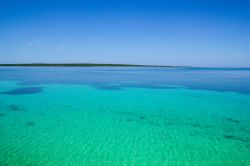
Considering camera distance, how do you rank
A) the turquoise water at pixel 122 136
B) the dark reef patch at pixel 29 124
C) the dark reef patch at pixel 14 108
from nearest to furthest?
1. the turquoise water at pixel 122 136
2. the dark reef patch at pixel 29 124
3. the dark reef patch at pixel 14 108

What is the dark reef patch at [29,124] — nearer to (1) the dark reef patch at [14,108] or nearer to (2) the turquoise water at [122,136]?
(2) the turquoise water at [122,136]

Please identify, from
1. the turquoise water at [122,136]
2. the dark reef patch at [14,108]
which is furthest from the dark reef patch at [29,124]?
the dark reef patch at [14,108]

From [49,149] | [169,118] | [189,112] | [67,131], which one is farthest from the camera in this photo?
[189,112]

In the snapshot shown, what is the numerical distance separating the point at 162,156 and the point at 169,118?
11.9 feet

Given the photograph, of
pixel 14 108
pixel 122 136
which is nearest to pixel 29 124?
pixel 14 108

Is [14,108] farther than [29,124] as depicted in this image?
Yes

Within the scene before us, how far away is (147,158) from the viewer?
5.14 meters

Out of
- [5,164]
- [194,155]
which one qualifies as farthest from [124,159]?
[5,164]

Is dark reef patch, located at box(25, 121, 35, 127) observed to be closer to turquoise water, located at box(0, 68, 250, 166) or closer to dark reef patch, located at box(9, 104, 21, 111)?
turquoise water, located at box(0, 68, 250, 166)

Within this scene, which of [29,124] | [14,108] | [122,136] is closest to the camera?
[122,136]

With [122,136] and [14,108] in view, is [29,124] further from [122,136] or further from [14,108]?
[122,136]

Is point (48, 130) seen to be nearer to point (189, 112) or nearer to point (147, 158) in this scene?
point (147, 158)

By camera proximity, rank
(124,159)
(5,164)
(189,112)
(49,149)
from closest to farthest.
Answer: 1. (5,164)
2. (124,159)
3. (49,149)
4. (189,112)

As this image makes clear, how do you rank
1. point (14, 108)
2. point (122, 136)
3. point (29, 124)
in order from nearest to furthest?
point (122, 136), point (29, 124), point (14, 108)
